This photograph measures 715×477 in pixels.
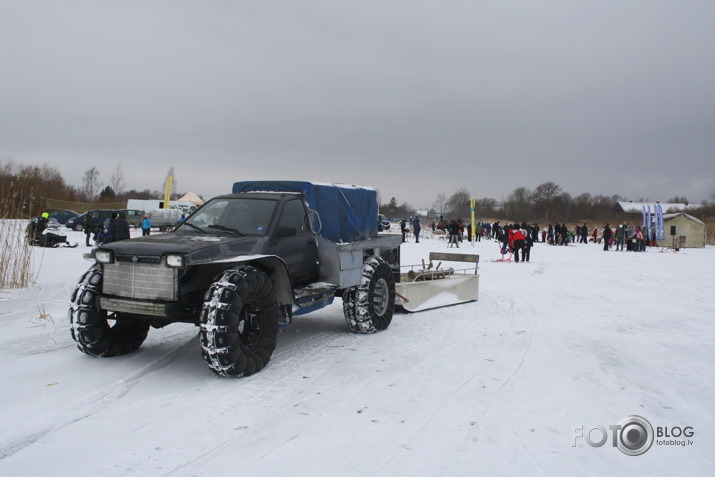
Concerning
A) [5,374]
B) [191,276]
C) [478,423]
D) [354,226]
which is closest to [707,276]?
[354,226]

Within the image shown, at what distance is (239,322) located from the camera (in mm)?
5051

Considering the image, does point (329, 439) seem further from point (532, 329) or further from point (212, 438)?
point (532, 329)

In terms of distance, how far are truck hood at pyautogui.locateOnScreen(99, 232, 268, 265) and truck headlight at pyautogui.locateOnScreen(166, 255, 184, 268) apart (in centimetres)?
4

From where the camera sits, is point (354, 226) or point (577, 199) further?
point (577, 199)

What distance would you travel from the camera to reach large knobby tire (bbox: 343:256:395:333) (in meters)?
7.39

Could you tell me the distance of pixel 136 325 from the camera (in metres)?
6.08

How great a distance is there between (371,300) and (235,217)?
7.86ft

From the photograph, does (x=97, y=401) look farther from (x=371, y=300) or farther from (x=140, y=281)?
(x=371, y=300)

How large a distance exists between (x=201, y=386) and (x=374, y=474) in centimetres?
231

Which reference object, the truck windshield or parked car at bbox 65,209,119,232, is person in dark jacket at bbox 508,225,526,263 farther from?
parked car at bbox 65,209,119,232

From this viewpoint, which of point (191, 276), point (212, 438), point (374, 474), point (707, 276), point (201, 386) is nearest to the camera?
point (374, 474)

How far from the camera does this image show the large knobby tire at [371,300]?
739 centimetres

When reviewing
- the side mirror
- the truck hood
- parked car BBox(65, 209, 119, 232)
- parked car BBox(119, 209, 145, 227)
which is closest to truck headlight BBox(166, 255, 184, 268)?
the truck hood

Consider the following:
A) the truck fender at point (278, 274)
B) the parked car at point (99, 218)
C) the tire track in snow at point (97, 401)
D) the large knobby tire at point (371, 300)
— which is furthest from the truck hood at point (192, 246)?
the parked car at point (99, 218)
